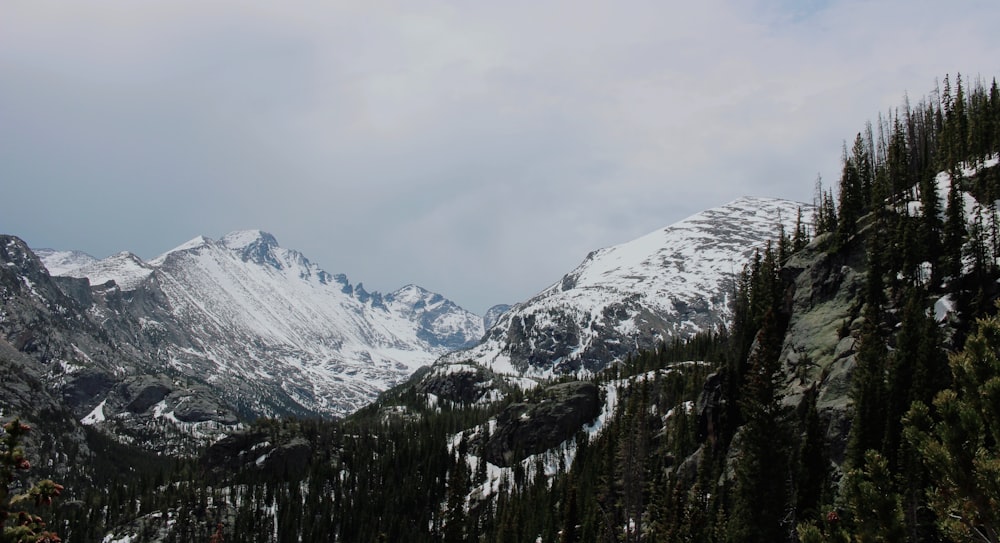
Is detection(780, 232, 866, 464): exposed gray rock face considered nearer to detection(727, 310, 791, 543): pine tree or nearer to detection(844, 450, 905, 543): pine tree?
detection(727, 310, 791, 543): pine tree

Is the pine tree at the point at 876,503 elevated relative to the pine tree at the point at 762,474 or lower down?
lower down

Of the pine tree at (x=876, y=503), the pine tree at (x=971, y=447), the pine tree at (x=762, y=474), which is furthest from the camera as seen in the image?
the pine tree at (x=762, y=474)

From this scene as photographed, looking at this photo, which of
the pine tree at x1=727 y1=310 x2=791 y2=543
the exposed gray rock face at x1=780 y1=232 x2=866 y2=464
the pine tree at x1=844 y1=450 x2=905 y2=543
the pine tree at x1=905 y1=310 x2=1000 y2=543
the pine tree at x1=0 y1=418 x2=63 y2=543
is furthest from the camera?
the exposed gray rock face at x1=780 y1=232 x2=866 y2=464

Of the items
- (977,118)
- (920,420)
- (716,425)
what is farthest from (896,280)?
(920,420)

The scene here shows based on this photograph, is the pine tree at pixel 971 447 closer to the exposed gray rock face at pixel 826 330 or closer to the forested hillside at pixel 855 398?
the forested hillside at pixel 855 398

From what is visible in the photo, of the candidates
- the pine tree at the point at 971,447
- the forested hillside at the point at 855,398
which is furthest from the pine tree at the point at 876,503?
the pine tree at the point at 971,447

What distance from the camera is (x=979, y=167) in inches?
4085

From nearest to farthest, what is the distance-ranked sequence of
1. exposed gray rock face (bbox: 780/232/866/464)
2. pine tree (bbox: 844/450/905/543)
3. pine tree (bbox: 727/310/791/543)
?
pine tree (bbox: 844/450/905/543) < pine tree (bbox: 727/310/791/543) < exposed gray rock face (bbox: 780/232/866/464)

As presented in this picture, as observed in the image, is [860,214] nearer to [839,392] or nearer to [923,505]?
[839,392]

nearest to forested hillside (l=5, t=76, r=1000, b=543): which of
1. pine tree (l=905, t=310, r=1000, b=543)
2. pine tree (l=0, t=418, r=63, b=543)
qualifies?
pine tree (l=905, t=310, r=1000, b=543)

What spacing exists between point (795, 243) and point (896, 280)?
4165 cm

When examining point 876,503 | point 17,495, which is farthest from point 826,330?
point 17,495

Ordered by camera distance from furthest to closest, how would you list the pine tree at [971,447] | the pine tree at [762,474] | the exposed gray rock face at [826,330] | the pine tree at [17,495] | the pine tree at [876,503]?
the exposed gray rock face at [826,330]
the pine tree at [762,474]
the pine tree at [876,503]
the pine tree at [971,447]
the pine tree at [17,495]

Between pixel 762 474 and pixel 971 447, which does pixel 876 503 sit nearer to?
pixel 971 447
